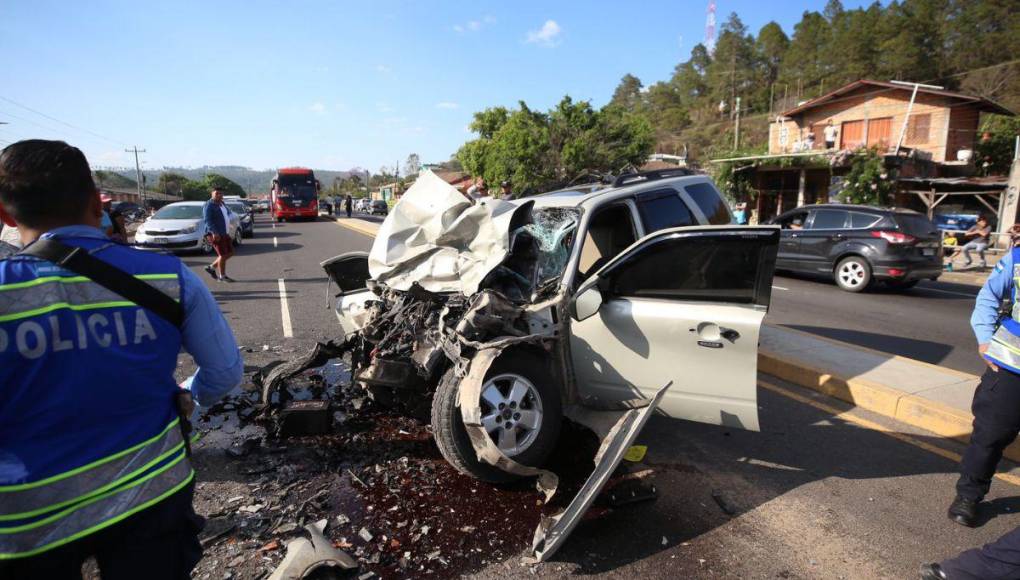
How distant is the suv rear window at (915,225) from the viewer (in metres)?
10.9

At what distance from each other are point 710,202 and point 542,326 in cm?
267

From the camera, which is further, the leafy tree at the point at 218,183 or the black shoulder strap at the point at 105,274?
the leafy tree at the point at 218,183

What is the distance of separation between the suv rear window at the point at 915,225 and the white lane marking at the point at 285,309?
11.4 metres

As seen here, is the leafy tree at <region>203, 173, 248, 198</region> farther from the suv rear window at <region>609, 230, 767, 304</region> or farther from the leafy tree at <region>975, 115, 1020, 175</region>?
the suv rear window at <region>609, 230, 767, 304</region>

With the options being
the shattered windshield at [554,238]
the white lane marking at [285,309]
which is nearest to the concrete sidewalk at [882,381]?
the shattered windshield at [554,238]

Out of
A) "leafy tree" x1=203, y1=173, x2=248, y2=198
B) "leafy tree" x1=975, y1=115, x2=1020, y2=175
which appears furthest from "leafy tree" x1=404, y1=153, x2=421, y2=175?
"leafy tree" x1=975, y1=115, x2=1020, y2=175

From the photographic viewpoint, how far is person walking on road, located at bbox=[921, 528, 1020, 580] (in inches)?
90.0

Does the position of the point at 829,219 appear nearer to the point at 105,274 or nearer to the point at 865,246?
the point at 865,246

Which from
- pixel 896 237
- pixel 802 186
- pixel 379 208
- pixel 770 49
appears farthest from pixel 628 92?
pixel 896 237

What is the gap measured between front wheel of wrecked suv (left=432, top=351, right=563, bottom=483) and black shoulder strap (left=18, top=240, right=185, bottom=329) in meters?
1.96

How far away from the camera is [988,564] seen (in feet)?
7.75

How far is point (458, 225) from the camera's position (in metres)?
4.20

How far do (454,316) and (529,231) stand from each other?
1070 millimetres

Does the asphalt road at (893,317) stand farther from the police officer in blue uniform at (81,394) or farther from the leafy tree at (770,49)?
the leafy tree at (770,49)
